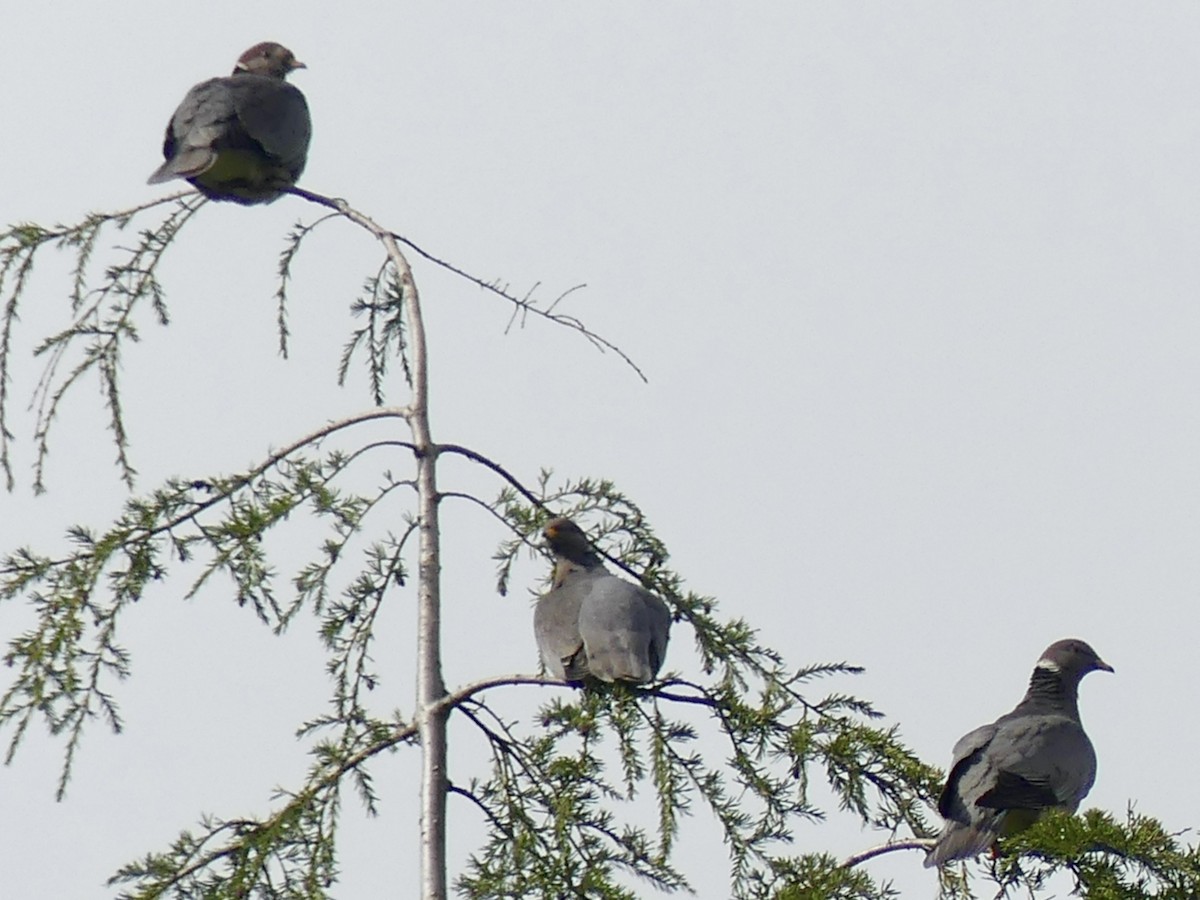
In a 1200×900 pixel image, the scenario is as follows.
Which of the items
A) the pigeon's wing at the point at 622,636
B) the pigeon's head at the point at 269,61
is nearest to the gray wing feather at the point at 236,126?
the pigeon's head at the point at 269,61

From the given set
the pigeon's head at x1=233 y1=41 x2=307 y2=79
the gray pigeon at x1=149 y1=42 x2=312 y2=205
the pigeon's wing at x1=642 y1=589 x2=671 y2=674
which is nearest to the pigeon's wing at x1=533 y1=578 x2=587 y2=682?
the pigeon's wing at x1=642 y1=589 x2=671 y2=674

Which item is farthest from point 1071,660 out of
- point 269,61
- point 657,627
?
point 269,61

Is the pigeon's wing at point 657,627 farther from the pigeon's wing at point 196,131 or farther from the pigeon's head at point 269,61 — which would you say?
the pigeon's head at point 269,61

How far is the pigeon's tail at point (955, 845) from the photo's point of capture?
4.80 m

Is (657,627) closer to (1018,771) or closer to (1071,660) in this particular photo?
(1018,771)

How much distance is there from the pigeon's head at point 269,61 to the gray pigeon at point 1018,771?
162 inches

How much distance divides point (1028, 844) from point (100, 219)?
10.1 feet

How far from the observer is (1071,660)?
7.50 m

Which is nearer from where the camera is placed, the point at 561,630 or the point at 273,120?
the point at 561,630

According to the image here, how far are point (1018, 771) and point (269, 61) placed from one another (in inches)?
177

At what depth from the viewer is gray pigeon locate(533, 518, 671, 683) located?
5855 millimetres

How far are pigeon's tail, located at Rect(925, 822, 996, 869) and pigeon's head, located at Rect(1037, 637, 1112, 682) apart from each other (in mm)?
2382

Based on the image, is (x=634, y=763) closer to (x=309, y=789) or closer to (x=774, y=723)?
(x=774, y=723)

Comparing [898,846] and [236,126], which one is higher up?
[236,126]
